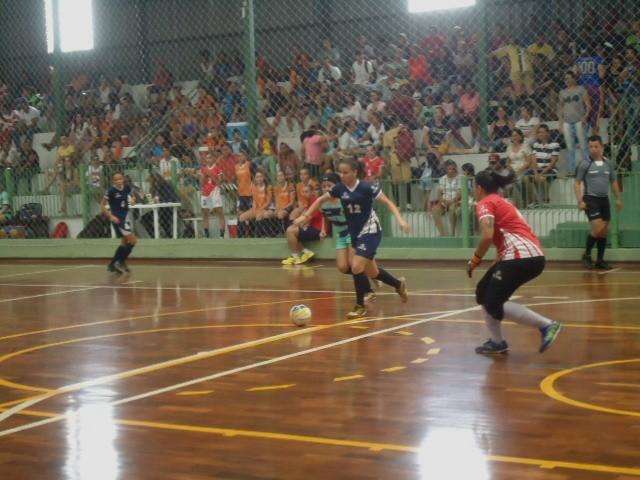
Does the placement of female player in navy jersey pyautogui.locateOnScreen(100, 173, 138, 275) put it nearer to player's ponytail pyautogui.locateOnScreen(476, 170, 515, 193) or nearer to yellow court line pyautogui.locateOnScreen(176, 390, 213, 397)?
player's ponytail pyautogui.locateOnScreen(476, 170, 515, 193)

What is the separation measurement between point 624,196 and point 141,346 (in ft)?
32.2

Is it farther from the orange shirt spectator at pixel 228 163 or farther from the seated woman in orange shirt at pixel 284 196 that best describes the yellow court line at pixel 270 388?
the orange shirt spectator at pixel 228 163

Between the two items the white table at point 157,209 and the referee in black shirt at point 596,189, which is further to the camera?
the white table at point 157,209

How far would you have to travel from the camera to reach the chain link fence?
17406mm

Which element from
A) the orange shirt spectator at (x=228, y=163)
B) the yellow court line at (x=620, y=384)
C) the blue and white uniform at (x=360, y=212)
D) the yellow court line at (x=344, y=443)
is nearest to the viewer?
the yellow court line at (x=344, y=443)

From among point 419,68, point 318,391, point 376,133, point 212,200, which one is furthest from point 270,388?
point 419,68

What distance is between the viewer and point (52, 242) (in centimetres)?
2205

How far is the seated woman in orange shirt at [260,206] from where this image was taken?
1911 centimetres

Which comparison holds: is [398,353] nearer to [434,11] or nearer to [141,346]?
[141,346]

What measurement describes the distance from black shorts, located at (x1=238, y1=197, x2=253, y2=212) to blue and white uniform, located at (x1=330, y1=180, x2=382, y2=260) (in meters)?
7.99

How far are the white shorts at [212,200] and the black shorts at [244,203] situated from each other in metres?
0.44

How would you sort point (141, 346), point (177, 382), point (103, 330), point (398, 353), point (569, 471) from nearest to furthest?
point (569, 471)
point (177, 382)
point (398, 353)
point (141, 346)
point (103, 330)

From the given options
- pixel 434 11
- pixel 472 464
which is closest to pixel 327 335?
pixel 472 464

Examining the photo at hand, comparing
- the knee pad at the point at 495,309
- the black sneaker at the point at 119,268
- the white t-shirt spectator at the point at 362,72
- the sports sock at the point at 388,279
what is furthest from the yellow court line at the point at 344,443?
the white t-shirt spectator at the point at 362,72
